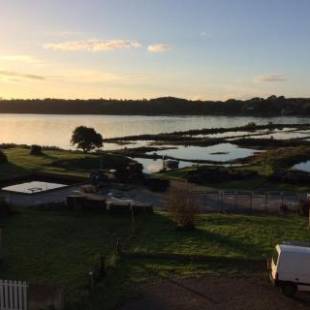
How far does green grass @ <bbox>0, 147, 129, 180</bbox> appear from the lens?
53094 millimetres

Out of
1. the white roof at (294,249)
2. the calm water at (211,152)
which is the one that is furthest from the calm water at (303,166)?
the white roof at (294,249)

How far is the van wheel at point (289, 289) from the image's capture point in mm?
17812

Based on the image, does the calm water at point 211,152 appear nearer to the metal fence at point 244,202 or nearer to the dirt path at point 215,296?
the metal fence at point 244,202

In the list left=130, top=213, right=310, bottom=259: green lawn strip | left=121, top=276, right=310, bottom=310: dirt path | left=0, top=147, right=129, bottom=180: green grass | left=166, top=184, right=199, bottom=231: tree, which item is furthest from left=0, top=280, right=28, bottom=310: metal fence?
left=0, top=147, right=129, bottom=180: green grass

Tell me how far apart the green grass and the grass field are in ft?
64.1

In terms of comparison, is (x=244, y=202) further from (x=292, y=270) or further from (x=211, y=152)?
(x=211, y=152)

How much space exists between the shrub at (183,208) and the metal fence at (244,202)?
6.10m

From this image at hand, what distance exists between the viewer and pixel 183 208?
28375mm

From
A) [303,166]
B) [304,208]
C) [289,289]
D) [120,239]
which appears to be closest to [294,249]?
[289,289]

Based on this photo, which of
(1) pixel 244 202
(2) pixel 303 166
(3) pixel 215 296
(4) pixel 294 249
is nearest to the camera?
(4) pixel 294 249

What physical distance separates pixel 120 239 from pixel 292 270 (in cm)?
1093

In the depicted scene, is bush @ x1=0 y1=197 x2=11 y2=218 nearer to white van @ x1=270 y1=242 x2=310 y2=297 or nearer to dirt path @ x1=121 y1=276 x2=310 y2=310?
dirt path @ x1=121 y1=276 x2=310 y2=310

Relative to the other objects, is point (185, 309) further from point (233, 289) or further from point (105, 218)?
point (105, 218)

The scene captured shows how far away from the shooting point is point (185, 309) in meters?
17.0
